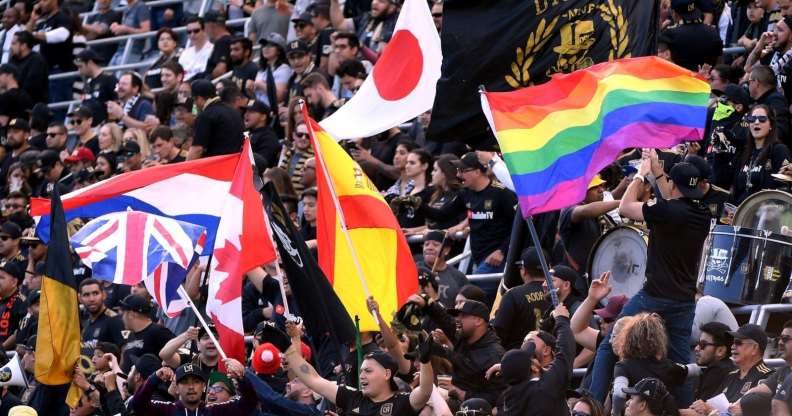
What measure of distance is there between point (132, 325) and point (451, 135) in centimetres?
390

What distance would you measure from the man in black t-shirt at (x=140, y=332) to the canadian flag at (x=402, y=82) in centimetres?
262

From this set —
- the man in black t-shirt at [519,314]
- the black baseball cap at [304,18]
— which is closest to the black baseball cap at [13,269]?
the black baseball cap at [304,18]

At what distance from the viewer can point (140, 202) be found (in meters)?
13.8

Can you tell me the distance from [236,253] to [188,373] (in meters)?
1.05

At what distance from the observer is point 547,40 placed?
41.6ft

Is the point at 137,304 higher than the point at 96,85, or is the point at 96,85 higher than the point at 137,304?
the point at 137,304

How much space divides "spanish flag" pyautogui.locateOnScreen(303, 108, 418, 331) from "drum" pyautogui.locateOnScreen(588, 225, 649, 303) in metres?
1.51

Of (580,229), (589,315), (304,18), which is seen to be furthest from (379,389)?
(304,18)

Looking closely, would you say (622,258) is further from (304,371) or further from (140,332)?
(140,332)

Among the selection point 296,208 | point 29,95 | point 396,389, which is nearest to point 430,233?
point 296,208

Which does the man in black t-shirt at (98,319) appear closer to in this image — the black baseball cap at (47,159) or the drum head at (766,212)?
the black baseball cap at (47,159)

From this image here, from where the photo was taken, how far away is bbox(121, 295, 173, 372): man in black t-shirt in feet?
49.2

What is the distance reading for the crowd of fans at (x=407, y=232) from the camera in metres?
11.4

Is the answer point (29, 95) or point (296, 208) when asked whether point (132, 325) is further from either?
point (29, 95)
